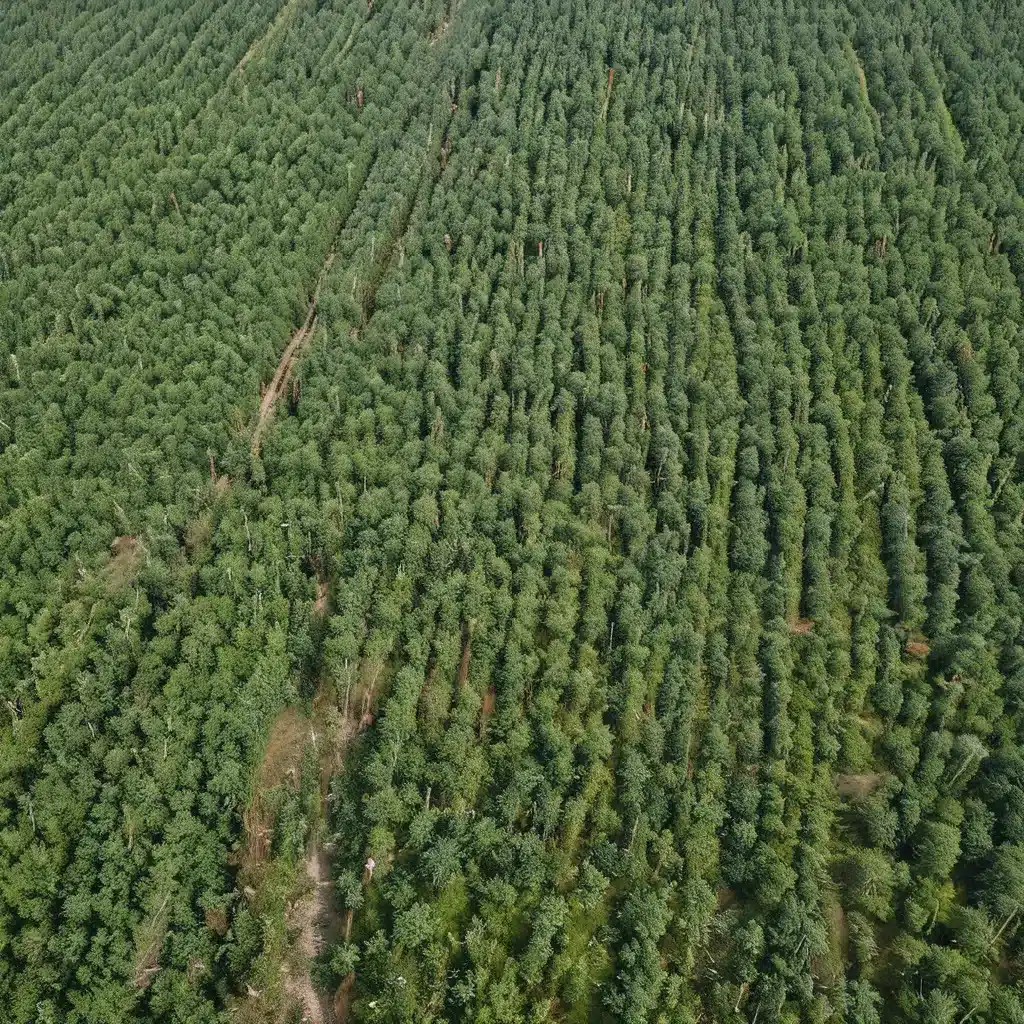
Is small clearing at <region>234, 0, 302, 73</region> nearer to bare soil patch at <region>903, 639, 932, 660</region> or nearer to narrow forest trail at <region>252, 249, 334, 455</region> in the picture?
narrow forest trail at <region>252, 249, 334, 455</region>


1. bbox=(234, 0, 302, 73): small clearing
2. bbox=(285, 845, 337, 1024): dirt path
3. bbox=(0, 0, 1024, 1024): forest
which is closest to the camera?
bbox=(285, 845, 337, 1024): dirt path

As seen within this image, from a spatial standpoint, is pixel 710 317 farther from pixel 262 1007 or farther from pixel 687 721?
pixel 262 1007

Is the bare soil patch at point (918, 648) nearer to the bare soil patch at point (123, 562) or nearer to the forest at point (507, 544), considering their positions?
the forest at point (507, 544)

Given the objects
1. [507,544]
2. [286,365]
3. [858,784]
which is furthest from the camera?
[286,365]

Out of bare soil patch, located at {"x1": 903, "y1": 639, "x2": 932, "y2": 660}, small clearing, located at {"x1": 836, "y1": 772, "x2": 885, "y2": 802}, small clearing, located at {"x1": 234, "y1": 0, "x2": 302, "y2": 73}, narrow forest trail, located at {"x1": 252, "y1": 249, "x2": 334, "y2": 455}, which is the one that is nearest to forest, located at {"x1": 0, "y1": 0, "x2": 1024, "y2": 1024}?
bare soil patch, located at {"x1": 903, "y1": 639, "x2": 932, "y2": 660}

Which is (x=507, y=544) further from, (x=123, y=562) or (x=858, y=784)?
(x=858, y=784)

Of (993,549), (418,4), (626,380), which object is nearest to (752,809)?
(993,549)

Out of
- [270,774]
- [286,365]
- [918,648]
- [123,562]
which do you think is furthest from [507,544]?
[918,648]
